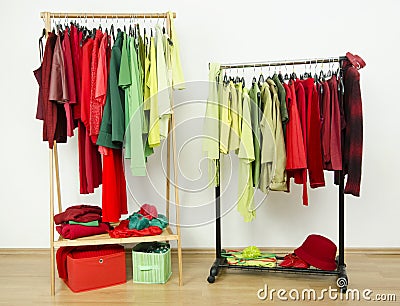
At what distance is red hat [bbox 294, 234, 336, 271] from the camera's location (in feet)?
11.0

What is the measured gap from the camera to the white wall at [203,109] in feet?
13.0

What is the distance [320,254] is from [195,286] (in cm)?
79

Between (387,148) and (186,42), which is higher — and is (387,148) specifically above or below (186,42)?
below

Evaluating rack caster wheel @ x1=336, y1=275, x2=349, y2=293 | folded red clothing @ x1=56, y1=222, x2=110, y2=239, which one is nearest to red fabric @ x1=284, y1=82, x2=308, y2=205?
rack caster wheel @ x1=336, y1=275, x2=349, y2=293

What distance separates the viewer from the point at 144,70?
333 cm

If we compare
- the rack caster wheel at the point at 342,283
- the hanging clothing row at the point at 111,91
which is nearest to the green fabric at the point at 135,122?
the hanging clothing row at the point at 111,91

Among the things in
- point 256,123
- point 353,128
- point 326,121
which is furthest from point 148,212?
point 353,128

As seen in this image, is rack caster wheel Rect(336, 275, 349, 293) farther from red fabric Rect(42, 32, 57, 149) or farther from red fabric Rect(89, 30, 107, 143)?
red fabric Rect(42, 32, 57, 149)

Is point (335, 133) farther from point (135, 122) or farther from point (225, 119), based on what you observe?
point (135, 122)

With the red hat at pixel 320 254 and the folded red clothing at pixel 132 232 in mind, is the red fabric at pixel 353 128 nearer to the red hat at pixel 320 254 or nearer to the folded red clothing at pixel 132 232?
the red hat at pixel 320 254

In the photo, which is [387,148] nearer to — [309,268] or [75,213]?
[309,268]

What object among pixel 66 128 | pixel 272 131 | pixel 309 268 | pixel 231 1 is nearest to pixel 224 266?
pixel 309 268

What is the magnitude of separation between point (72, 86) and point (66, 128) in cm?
31

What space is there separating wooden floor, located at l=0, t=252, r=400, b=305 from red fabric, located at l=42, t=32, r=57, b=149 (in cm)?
91
